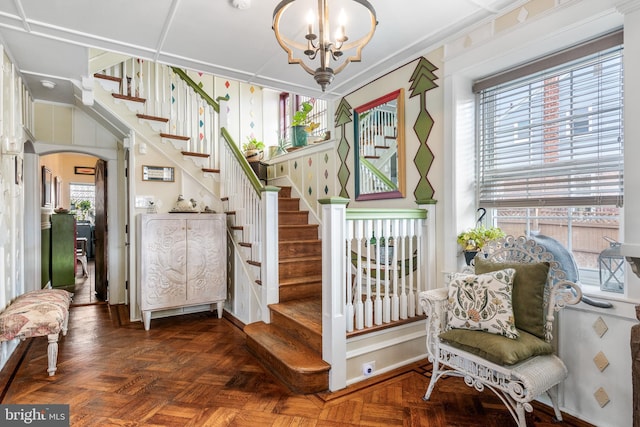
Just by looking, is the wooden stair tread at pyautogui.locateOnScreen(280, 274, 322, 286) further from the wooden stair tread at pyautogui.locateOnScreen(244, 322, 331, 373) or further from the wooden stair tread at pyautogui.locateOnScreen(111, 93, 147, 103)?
the wooden stair tread at pyautogui.locateOnScreen(111, 93, 147, 103)

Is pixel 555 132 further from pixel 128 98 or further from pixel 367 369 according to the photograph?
pixel 128 98

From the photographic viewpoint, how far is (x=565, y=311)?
6.89ft

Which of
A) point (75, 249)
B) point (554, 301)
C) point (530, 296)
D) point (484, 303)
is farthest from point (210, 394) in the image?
point (75, 249)

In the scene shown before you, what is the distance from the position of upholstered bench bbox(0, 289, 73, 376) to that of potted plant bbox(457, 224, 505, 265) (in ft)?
10.1

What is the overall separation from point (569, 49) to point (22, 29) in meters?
3.74

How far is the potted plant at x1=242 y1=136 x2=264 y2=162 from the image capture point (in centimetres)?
532

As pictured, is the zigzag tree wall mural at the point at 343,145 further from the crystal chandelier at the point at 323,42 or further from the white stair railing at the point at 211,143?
the crystal chandelier at the point at 323,42

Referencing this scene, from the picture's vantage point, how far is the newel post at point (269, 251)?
10.5 feet

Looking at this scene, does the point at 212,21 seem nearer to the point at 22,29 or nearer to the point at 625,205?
the point at 22,29

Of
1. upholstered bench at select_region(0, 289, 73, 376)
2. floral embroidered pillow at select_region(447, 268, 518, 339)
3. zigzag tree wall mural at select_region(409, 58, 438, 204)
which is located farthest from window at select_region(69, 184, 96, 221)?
floral embroidered pillow at select_region(447, 268, 518, 339)

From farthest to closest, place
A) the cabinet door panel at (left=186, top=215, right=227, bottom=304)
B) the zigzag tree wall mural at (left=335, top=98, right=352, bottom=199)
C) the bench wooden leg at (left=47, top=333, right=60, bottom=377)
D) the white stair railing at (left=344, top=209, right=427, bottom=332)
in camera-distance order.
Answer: the cabinet door panel at (left=186, top=215, right=227, bottom=304) < the zigzag tree wall mural at (left=335, top=98, right=352, bottom=199) < the bench wooden leg at (left=47, top=333, right=60, bottom=377) < the white stair railing at (left=344, top=209, right=427, bottom=332)

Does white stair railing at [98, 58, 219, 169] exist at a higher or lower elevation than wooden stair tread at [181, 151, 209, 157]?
higher

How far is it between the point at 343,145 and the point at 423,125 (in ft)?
3.59

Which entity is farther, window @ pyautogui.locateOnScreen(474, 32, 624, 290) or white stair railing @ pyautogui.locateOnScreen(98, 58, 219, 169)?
white stair railing @ pyautogui.locateOnScreen(98, 58, 219, 169)
